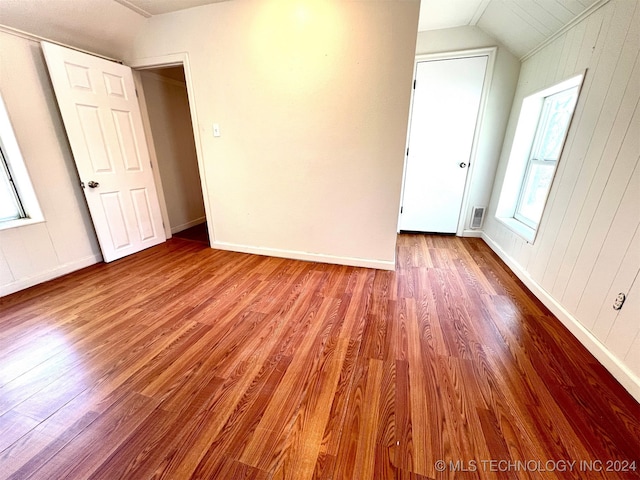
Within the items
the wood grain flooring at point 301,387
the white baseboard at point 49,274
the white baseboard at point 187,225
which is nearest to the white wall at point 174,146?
the white baseboard at point 187,225

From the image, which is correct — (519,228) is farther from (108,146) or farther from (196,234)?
(108,146)

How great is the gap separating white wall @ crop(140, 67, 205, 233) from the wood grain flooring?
1.87 m

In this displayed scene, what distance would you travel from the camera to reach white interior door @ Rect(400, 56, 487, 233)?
3102 mm

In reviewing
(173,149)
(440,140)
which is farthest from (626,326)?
(173,149)

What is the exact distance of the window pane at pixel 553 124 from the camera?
2.32 m

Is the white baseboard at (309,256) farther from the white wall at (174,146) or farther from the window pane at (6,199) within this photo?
the window pane at (6,199)

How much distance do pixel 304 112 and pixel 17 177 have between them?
8.67ft

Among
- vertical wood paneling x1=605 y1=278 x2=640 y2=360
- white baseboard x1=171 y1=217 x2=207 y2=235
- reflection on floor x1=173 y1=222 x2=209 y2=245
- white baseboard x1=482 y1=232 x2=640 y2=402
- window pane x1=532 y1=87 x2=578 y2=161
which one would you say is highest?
window pane x1=532 y1=87 x2=578 y2=161

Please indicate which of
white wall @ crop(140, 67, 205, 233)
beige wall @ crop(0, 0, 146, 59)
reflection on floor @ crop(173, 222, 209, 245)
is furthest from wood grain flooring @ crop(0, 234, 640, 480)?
beige wall @ crop(0, 0, 146, 59)

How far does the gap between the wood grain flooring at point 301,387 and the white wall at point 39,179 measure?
0.92ft

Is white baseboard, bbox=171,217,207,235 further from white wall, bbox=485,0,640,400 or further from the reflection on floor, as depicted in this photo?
white wall, bbox=485,0,640,400

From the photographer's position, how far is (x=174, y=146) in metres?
3.71

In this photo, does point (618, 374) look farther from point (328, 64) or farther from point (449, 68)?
point (449, 68)

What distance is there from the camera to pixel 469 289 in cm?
226
